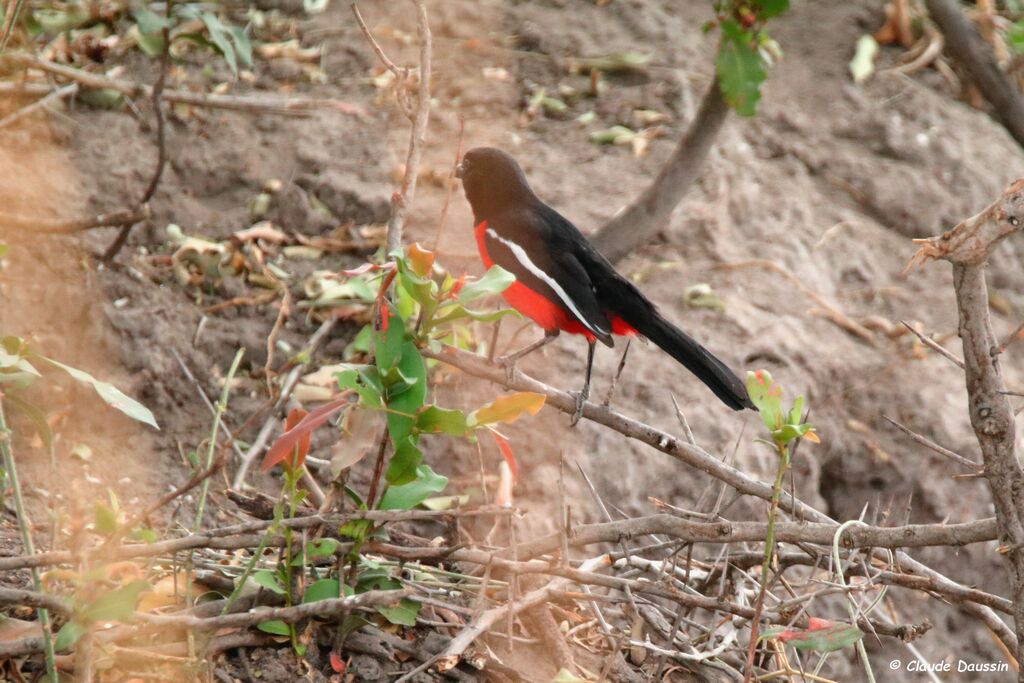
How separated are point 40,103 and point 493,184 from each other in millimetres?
2167

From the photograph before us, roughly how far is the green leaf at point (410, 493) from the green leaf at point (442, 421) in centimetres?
15

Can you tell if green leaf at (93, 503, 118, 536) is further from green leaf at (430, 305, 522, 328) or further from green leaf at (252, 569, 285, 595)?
green leaf at (430, 305, 522, 328)

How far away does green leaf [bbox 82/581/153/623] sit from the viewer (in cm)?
200

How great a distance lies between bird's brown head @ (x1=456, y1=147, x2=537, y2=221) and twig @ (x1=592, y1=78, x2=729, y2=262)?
107 centimetres

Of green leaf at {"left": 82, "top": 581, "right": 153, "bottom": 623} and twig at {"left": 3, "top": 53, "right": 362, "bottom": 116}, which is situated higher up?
green leaf at {"left": 82, "top": 581, "right": 153, "bottom": 623}

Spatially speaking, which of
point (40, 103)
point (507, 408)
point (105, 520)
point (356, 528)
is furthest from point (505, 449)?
point (40, 103)

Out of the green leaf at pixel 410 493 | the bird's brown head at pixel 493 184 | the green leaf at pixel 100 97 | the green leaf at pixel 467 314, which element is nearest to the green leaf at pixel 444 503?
the bird's brown head at pixel 493 184

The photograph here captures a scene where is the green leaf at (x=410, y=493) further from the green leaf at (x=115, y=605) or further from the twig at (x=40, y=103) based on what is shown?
the twig at (x=40, y=103)

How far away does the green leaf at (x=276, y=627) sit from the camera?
2611mm

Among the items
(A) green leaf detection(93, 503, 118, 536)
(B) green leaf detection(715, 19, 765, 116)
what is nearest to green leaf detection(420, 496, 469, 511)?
(A) green leaf detection(93, 503, 118, 536)

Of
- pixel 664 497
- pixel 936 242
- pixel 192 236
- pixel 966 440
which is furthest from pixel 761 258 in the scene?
pixel 936 242

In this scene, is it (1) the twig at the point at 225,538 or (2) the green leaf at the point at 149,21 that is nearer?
(1) the twig at the point at 225,538

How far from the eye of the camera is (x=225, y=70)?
18.3ft

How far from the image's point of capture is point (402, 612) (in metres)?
2.72
